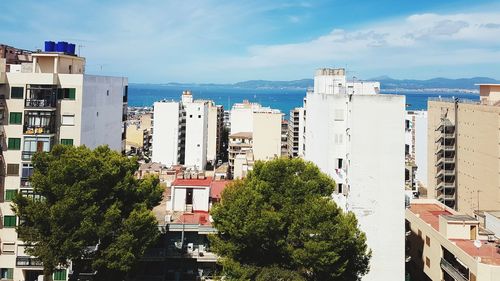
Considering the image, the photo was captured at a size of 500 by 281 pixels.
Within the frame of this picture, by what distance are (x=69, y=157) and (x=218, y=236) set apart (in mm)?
8377

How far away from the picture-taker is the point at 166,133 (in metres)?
85.6

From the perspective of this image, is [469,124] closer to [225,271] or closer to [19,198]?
[225,271]

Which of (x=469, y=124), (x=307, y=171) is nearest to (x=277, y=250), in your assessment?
(x=307, y=171)

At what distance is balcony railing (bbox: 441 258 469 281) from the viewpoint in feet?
86.2

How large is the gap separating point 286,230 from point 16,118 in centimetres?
1928

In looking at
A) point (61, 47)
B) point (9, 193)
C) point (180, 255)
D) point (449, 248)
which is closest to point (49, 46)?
point (61, 47)

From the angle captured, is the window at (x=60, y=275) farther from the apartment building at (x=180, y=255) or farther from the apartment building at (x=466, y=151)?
the apartment building at (x=466, y=151)

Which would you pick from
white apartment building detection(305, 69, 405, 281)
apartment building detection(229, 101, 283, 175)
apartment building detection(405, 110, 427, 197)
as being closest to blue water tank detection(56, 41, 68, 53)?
white apartment building detection(305, 69, 405, 281)

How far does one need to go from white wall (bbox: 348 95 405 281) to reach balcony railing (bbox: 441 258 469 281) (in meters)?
2.76

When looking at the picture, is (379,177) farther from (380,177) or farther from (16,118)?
(16,118)

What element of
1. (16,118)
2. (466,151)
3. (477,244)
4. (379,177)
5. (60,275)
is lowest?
(60,275)

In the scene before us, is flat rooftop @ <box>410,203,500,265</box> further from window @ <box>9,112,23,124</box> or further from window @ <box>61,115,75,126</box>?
window @ <box>9,112,23,124</box>

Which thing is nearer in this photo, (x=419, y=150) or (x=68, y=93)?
(x=68, y=93)

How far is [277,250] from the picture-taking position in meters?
23.1
